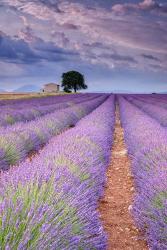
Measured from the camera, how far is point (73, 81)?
7538cm

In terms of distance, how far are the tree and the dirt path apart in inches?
2711

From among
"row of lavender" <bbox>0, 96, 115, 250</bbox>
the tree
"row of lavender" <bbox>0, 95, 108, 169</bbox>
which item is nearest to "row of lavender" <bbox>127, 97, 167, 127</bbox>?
"row of lavender" <bbox>0, 95, 108, 169</bbox>

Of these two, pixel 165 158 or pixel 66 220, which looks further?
pixel 165 158

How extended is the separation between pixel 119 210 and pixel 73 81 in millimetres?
71738

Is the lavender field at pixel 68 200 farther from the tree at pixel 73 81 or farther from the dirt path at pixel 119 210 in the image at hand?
the tree at pixel 73 81

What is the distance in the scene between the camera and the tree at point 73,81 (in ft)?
247

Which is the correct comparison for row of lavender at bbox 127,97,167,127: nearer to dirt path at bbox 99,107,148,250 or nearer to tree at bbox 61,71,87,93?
dirt path at bbox 99,107,148,250

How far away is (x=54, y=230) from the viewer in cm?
211

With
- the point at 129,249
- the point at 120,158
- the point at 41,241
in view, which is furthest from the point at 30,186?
the point at 120,158

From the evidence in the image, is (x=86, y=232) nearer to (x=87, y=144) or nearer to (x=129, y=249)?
(x=129, y=249)

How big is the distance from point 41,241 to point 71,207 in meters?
0.57

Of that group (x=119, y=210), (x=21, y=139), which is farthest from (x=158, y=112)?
(x=119, y=210)

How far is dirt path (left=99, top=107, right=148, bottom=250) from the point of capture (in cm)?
337

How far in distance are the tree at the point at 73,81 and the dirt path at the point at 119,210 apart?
6885 cm
